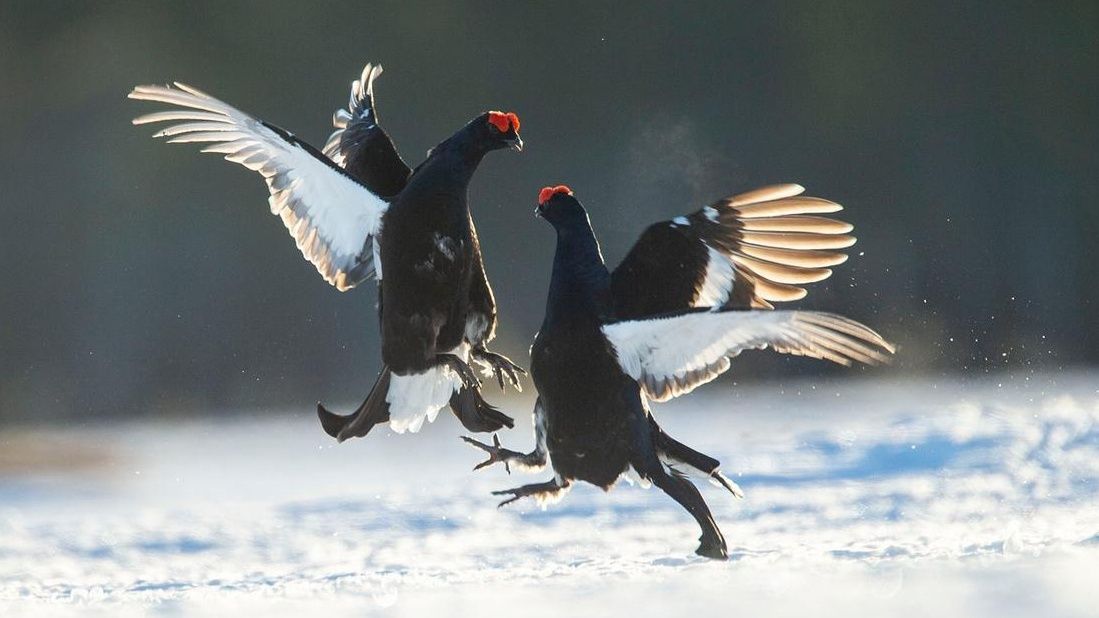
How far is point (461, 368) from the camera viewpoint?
190 cm

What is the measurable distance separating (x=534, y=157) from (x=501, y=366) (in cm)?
239

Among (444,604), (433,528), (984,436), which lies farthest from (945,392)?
(444,604)

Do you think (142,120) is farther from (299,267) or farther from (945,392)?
(299,267)

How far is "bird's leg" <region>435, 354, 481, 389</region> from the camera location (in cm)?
190

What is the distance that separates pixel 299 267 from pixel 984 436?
90.7 inches

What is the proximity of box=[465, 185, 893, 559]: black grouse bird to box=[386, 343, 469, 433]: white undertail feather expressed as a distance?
152 millimetres

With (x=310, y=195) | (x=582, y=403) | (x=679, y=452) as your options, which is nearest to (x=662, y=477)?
(x=679, y=452)

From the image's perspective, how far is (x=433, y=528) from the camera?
246 cm

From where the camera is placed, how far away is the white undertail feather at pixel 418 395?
77.1 inches

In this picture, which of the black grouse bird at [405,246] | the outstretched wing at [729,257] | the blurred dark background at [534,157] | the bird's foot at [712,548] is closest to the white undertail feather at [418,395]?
the black grouse bird at [405,246]

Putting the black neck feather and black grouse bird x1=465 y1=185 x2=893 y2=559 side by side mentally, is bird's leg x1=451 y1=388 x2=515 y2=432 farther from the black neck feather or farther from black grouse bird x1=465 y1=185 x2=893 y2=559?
the black neck feather

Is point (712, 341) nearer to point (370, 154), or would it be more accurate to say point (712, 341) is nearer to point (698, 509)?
point (698, 509)

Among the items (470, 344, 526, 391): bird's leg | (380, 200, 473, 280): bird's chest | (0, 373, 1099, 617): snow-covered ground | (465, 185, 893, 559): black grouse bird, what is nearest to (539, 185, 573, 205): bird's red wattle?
(465, 185, 893, 559): black grouse bird

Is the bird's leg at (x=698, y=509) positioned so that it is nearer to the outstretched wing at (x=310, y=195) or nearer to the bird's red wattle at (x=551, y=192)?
the bird's red wattle at (x=551, y=192)
